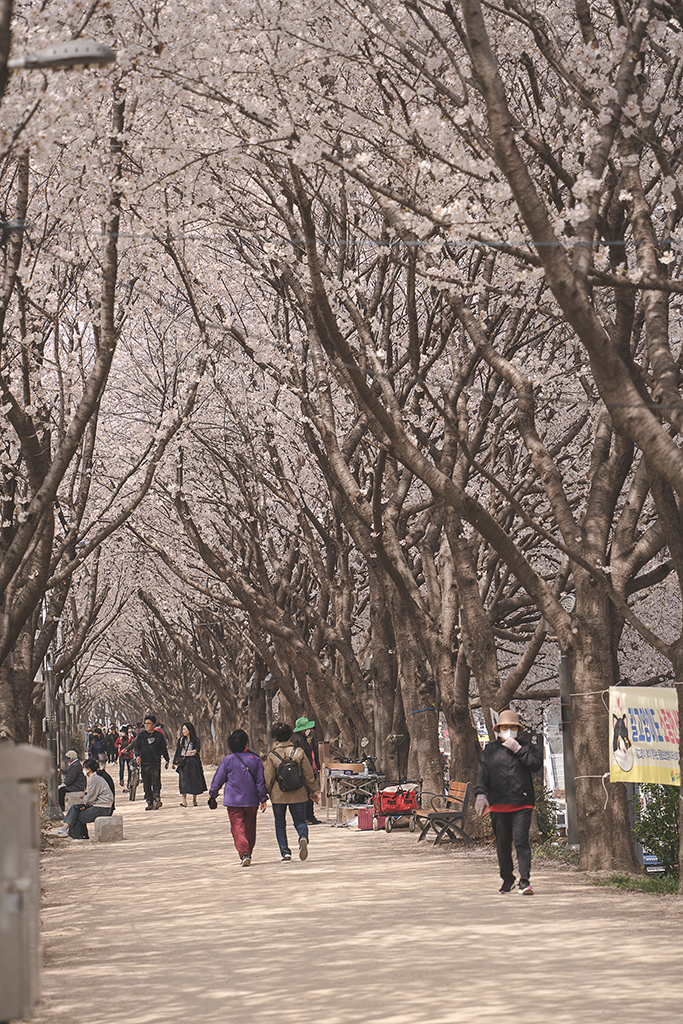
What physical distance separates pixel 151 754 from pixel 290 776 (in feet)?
36.5

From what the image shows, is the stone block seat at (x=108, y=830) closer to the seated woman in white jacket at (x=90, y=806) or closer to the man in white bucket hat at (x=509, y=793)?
the seated woman in white jacket at (x=90, y=806)

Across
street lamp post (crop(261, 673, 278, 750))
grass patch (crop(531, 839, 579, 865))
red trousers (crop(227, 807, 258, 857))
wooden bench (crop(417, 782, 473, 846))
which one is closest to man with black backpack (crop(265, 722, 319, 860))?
red trousers (crop(227, 807, 258, 857))

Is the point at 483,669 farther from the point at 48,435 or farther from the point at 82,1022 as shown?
the point at 82,1022

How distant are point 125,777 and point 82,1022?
40460 millimetres

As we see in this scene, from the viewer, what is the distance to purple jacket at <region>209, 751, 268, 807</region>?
1401cm

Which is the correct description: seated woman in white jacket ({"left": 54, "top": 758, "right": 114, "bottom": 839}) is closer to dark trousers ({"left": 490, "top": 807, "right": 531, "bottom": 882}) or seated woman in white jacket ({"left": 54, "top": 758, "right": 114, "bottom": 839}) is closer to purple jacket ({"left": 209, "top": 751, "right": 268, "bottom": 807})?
purple jacket ({"left": 209, "top": 751, "right": 268, "bottom": 807})

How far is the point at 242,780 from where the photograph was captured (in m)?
14.2

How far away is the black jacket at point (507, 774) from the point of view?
35.8 ft

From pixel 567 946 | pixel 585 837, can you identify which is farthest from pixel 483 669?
pixel 567 946

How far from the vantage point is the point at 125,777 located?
45.8 m

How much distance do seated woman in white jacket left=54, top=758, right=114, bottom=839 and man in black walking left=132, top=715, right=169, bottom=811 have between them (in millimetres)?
3839

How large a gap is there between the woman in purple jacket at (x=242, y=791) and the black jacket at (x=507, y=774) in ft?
12.2

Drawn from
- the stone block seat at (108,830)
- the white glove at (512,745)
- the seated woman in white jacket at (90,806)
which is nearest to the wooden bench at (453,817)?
the white glove at (512,745)

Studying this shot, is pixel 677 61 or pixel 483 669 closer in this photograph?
pixel 677 61
